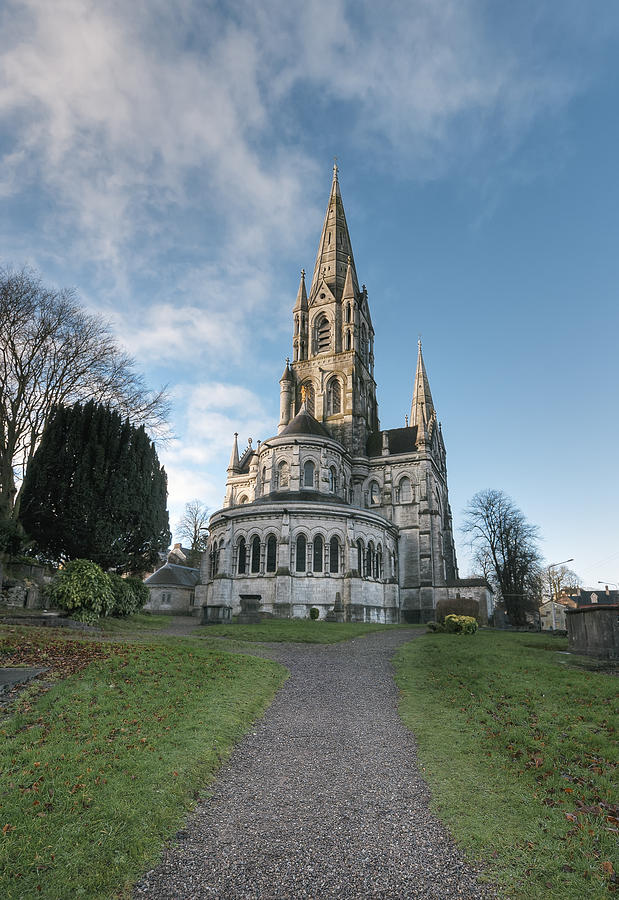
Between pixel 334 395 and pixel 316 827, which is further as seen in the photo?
pixel 334 395

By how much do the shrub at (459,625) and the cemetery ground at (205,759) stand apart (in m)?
11.6

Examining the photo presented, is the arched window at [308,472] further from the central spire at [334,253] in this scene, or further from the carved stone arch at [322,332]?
the central spire at [334,253]

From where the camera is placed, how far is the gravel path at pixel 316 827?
4.63 m

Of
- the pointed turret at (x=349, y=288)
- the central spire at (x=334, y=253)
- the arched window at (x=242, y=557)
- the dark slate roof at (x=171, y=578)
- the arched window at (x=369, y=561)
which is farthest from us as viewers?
the central spire at (x=334, y=253)

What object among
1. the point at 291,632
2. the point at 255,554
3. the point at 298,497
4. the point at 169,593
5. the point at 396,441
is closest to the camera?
the point at 291,632

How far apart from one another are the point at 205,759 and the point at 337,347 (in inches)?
1932

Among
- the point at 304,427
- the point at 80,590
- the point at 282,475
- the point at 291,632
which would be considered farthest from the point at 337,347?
the point at 80,590

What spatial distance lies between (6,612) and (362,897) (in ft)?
62.3

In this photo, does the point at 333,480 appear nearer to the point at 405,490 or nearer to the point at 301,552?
the point at 405,490

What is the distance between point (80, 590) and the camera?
20.4 metres

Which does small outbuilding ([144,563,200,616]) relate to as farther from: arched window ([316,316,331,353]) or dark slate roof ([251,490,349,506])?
arched window ([316,316,331,353])

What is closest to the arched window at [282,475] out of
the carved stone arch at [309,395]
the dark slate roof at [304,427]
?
the dark slate roof at [304,427]

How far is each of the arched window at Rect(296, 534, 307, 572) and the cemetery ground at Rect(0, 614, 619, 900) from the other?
762 inches

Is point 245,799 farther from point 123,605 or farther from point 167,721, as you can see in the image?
point 123,605
